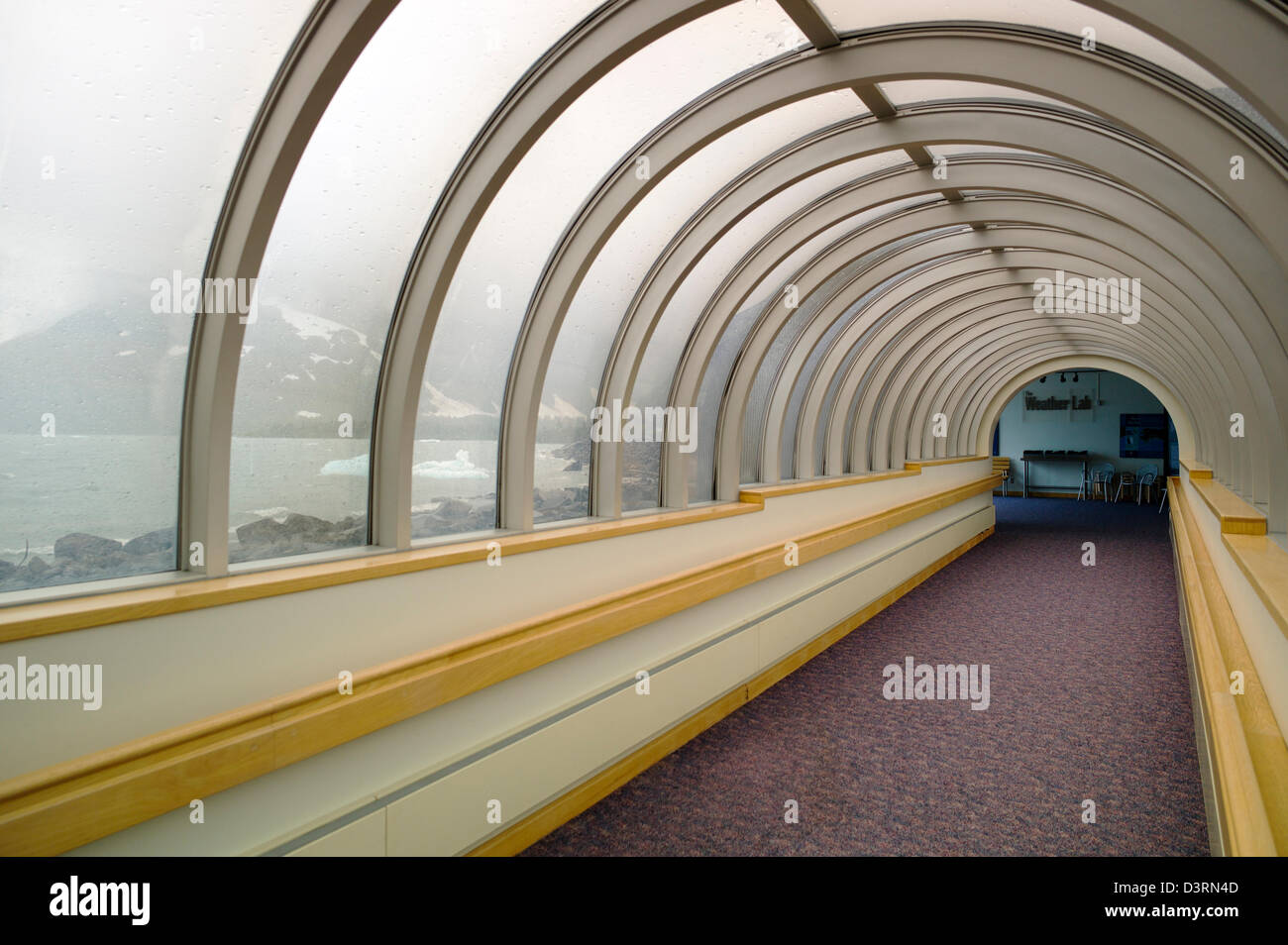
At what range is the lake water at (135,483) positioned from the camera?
9.56ft

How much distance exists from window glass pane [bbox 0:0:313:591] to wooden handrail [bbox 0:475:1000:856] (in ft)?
2.83

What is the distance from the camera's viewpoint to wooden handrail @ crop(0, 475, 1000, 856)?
2342 mm

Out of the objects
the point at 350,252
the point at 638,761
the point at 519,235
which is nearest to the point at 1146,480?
the point at 638,761

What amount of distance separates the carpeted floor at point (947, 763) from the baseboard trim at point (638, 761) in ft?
0.22

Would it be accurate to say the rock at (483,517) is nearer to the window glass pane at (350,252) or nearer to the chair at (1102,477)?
the window glass pane at (350,252)

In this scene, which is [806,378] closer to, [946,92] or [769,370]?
[769,370]

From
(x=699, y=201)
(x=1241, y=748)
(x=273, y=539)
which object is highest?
(x=699, y=201)

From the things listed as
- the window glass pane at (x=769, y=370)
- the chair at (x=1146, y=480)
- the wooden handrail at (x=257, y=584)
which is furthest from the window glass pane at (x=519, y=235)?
the chair at (x=1146, y=480)

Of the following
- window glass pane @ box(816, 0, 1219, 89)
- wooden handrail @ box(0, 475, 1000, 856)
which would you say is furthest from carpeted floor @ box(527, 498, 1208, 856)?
window glass pane @ box(816, 0, 1219, 89)

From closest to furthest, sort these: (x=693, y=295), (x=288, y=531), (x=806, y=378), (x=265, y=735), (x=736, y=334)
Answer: (x=265, y=735) → (x=288, y=531) → (x=693, y=295) → (x=736, y=334) → (x=806, y=378)

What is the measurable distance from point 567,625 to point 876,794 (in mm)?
2097

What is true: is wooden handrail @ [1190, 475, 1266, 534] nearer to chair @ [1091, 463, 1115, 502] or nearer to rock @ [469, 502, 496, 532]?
rock @ [469, 502, 496, 532]

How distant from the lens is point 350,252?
157 inches

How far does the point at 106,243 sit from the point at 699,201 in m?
4.00
